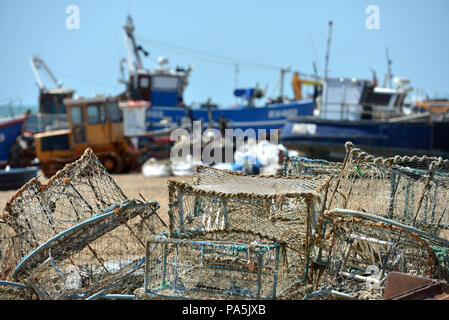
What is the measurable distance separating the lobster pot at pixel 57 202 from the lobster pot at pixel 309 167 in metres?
1.58

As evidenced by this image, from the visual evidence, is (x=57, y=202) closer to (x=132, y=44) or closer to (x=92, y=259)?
(x=92, y=259)

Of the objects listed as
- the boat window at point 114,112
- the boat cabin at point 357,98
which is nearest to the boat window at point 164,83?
the boat window at point 114,112

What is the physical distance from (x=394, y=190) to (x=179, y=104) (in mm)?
17718

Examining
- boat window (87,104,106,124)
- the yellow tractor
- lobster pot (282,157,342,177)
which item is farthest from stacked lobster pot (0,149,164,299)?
boat window (87,104,106,124)

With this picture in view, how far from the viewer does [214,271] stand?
11.9 feet

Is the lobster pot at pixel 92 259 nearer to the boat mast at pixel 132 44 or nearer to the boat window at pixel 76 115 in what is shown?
the boat window at pixel 76 115

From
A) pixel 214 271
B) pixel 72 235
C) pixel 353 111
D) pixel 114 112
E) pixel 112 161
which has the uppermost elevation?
pixel 353 111

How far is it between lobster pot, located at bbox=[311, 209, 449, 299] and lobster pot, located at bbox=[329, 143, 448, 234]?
0.29m

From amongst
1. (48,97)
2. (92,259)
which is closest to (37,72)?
(48,97)

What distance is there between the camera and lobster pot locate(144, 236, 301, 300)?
129 inches
